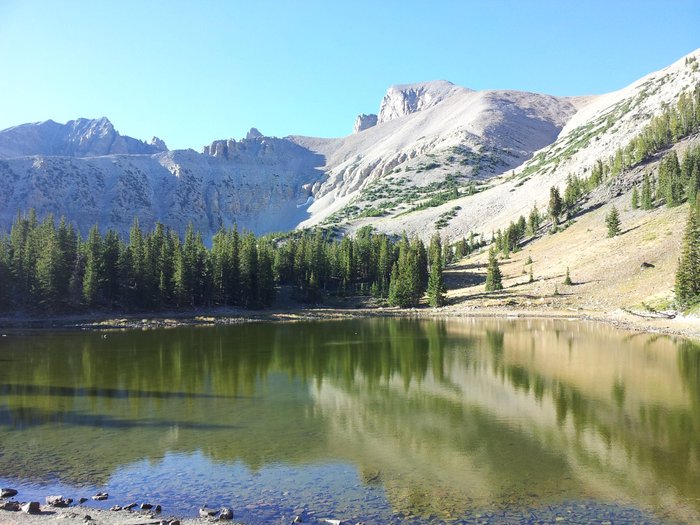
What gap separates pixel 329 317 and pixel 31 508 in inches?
2946

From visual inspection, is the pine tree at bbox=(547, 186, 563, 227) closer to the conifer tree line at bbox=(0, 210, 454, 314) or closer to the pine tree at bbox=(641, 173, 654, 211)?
the pine tree at bbox=(641, 173, 654, 211)

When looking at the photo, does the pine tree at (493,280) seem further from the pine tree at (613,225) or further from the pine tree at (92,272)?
the pine tree at (92,272)

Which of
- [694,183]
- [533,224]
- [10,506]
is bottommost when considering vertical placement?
[10,506]

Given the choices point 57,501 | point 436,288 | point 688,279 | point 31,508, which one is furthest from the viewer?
point 436,288

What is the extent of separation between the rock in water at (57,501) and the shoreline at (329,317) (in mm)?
57238

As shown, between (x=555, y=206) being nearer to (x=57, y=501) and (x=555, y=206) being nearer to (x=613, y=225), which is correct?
(x=613, y=225)

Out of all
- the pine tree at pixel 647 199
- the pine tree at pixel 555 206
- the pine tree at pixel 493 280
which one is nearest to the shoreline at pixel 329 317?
the pine tree at pixel 493 280

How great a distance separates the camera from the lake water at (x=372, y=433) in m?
14.9

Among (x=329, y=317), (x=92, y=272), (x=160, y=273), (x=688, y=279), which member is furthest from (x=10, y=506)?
(x=160, y=273)

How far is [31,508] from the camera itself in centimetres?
1361

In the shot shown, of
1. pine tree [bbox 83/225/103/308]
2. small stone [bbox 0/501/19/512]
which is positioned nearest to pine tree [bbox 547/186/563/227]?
pine tree [bbox 83/225/103/308]

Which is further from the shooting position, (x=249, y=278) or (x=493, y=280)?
(x=249, y=278)

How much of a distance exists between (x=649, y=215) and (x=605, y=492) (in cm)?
10097

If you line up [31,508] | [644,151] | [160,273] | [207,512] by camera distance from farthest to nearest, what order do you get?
[644,151] → [160,273] → [207,512] → [31,508]
